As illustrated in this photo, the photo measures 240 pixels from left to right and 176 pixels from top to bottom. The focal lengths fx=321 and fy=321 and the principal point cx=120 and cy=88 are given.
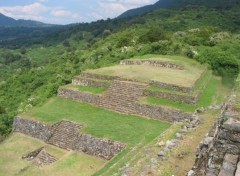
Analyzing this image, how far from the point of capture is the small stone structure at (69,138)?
14344mm

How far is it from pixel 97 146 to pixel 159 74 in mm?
8509

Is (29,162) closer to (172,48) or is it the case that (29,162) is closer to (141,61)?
(141,61)

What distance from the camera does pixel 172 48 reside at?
104ft

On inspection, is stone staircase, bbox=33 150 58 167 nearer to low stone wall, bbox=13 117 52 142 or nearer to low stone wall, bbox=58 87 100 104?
low stone wall, bbox=13 117 52 142

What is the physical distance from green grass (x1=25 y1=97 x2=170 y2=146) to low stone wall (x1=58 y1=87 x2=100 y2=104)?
1.27ft

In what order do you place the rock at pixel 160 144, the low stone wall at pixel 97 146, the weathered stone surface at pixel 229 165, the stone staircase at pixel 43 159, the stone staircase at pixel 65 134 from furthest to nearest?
the stone staircase at pixel 65 134 < the stone staircase at pixel 43 159 < the low stone wall at pixel 97 146 < the rock at pixel 160 144 < the weathered stone surface at pixel 229 165

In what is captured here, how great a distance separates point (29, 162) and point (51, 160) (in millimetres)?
1009

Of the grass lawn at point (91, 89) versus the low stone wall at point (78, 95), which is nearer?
the low stone wall at point (78, 95)

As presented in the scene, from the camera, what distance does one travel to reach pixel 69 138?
16172 millimetres

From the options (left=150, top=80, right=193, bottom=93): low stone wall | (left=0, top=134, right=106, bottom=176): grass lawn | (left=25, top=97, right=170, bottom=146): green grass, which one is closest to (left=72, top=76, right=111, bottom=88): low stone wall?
(left=25, top=97, right=170, bottom=146): green grass

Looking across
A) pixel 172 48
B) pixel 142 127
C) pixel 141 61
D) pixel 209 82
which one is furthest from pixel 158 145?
pixel 172 48

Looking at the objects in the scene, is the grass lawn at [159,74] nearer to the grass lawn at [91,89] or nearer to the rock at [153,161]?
the grass lawn at [91,89]

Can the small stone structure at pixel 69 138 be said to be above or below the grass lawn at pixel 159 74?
below

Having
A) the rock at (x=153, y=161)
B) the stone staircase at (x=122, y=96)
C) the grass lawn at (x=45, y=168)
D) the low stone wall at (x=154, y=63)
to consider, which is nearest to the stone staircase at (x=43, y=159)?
the grass lawn at (x=45, y=168)
